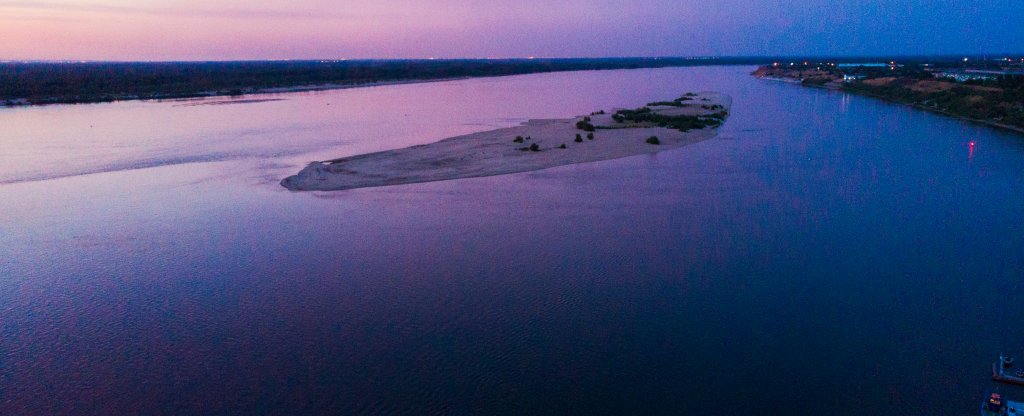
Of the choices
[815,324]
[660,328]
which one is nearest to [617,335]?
[660,328]

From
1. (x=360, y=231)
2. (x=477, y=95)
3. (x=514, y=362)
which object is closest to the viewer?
(x=514, y=362)

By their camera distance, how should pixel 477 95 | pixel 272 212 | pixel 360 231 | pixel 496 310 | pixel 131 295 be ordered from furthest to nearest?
pixel 477 95 → pixel 272 212 → pixel 360 231 → pixel 131 295 → pixel 496 310

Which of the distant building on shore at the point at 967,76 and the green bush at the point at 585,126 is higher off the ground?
the distant building on shore at the point at 967,76

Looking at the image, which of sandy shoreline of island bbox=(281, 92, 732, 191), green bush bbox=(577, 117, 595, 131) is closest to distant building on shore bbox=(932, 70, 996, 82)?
sandy shoreline of island bbox=(281, 92, 732, 191)

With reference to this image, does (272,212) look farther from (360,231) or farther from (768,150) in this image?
(768,150)

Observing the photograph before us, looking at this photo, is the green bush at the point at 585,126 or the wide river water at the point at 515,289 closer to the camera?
the wide river water at the point at 515,289

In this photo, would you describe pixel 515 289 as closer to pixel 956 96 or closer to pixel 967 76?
pixel 956 96

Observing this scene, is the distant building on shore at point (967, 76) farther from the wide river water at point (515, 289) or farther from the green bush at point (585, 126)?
the green bush at point (585, 126)

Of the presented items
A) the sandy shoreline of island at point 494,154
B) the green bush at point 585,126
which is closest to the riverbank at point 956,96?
the sandy shoreline of island at point 494,154
